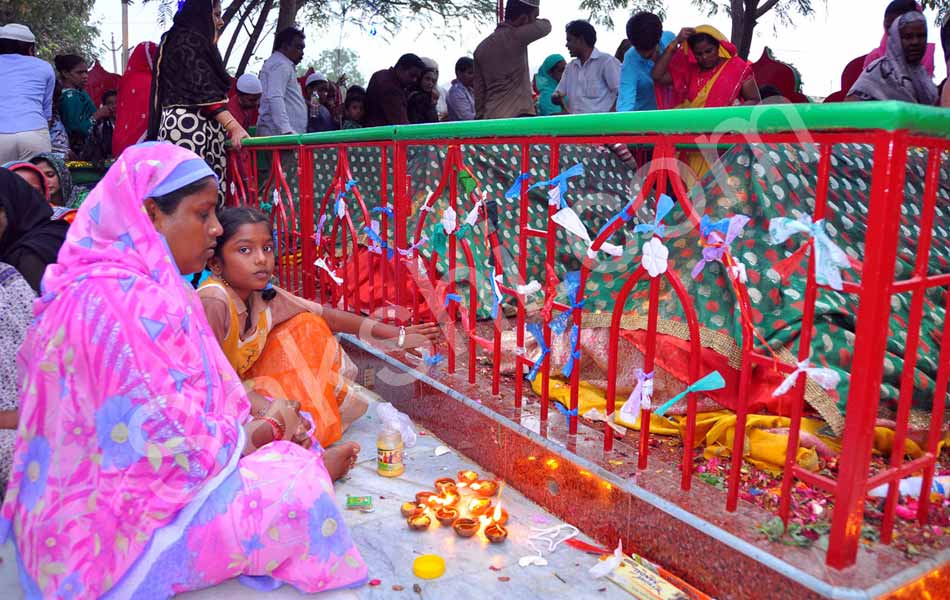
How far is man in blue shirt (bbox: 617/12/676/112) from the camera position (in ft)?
16.5

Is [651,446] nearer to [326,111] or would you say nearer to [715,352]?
[715,352]

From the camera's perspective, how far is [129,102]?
15.5 feet

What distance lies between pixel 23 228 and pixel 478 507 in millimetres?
1883

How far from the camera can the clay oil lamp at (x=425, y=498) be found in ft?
8.53

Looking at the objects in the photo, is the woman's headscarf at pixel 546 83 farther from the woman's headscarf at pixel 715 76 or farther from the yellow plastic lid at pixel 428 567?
the yellow plastic lid at pixel 428 567

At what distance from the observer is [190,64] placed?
4.06 meters

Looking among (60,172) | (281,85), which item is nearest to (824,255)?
(60,172)

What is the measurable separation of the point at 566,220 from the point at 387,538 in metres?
1.14

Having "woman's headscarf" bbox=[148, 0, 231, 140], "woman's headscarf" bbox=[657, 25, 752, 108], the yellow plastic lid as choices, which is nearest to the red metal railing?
the yellow plastic lid

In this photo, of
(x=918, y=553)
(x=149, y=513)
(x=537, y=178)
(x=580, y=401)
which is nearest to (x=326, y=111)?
(x=537, y=178)

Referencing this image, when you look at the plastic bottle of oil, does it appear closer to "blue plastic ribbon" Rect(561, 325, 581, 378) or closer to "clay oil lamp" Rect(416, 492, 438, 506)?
"clay oil lamp" Rect(416, 492, 438, 506)

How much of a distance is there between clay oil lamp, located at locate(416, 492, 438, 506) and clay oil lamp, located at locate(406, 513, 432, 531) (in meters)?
0.10

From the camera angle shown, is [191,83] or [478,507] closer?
[478,507]

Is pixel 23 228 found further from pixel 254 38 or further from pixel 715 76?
pixel 254 38
